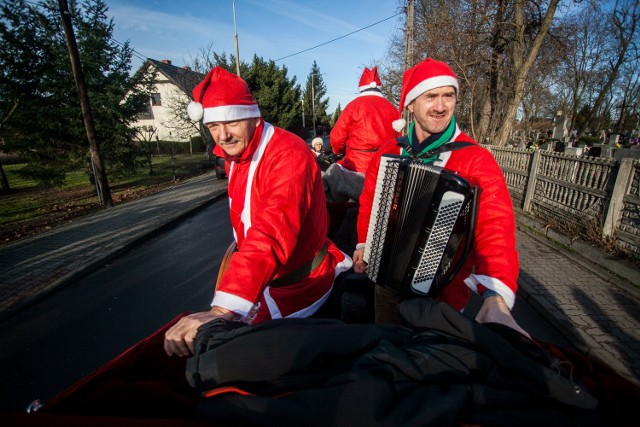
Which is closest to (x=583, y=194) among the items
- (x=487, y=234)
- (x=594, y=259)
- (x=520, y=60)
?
(x=594, y=259)

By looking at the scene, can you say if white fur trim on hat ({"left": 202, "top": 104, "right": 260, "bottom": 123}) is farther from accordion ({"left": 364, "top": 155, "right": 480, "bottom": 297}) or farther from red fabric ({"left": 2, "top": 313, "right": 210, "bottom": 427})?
red fabric ({"left": 2, "top": 313, "right": 210, "bottom": 427})

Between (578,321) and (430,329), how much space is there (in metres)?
3.50

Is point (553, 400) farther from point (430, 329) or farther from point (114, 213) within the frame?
point (114, 213)

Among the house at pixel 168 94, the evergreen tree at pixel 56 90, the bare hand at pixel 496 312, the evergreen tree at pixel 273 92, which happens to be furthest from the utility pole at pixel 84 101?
the evergreen tree at pixel 273 92

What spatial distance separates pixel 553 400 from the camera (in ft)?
2.87

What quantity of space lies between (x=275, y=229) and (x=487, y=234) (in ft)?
3.74

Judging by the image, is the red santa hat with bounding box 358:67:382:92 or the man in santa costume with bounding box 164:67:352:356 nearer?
the man in santa costume with bounding box 164:67:352:356

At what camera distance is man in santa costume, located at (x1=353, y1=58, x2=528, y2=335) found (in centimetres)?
152

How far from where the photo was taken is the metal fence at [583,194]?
4.75 meters

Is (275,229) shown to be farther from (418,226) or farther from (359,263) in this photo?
(359,263)

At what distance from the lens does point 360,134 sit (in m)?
4.14

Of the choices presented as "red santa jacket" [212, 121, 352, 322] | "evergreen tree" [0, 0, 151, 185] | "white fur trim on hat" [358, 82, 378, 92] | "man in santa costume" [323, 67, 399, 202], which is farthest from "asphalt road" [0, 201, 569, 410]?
"evergreen tree" [0, 0, 151, 185]

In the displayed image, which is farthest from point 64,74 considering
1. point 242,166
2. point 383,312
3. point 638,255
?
point 638,255

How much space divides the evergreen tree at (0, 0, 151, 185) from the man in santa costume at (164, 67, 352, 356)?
1276cm
